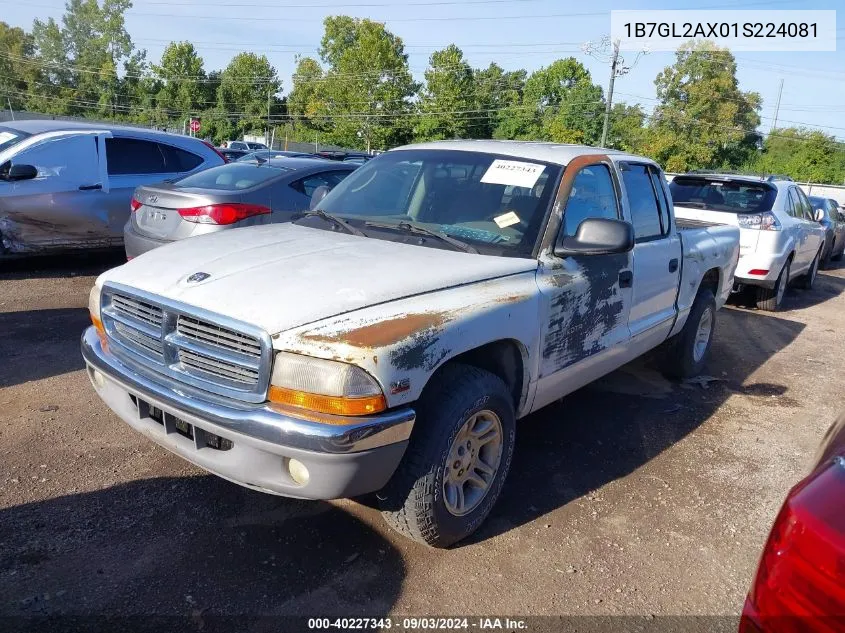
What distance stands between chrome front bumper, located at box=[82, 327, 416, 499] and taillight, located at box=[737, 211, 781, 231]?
24.1 feet

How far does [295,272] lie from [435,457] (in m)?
0.99

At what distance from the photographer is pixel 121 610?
2.53 m

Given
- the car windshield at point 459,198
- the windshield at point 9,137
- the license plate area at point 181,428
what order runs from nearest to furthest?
1. the license plate area at point 181,428
2. the car windshield at point 459,198
3. the windshield at point 9,137

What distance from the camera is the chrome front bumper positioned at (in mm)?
2434

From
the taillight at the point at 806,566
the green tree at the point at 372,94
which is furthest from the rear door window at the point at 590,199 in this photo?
the green tree at the point at 372,94

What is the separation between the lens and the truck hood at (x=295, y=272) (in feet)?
8.57

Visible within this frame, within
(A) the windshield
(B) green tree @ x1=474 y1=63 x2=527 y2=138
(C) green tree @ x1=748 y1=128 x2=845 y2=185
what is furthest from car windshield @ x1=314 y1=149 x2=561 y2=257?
(B) green tree @ x1=474 y1=63 x2=527 y2=138

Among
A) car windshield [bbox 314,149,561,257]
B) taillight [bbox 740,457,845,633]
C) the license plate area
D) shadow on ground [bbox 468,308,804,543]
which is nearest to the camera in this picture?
taillight [bbox 740,457,845,633]

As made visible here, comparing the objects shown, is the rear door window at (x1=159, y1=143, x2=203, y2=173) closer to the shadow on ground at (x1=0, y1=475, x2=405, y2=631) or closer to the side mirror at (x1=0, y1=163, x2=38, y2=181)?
the side mirror at (x1=0, y1=163, x2=38, y2=181)

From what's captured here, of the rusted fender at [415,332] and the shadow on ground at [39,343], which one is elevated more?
the rusted fender at [415,332]

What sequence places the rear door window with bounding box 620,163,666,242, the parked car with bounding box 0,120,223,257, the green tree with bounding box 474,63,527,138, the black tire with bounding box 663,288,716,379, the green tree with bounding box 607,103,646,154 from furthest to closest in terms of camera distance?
the green tree with bounding box 474,63,527,138
the green tree with bounding box 607,103,646,154
the parked car with bounding box 0,120,223,257
the black tire with bounding box 663,288,716,379
the rear door window with bounding box 620,163,666,242

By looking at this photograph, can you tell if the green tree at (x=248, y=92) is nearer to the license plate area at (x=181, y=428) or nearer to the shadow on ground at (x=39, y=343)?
the shadow on ground at (x=39, y=343)

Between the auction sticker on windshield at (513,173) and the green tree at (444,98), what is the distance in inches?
2148

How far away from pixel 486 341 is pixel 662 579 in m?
1.34
